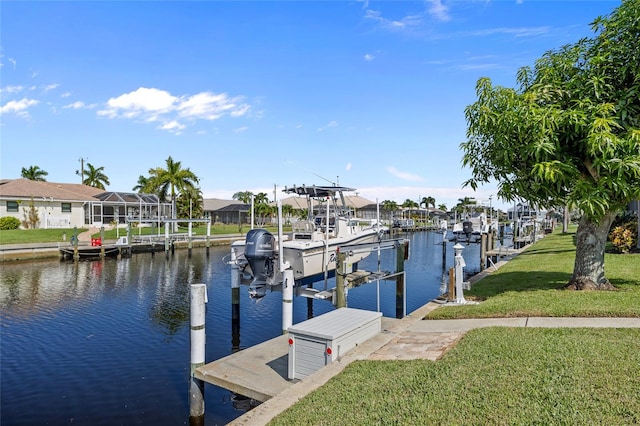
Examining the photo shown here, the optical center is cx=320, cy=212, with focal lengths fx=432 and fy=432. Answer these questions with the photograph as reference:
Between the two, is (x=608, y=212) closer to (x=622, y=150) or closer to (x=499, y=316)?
(x=622, y=150)

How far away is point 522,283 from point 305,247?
6.86 meters

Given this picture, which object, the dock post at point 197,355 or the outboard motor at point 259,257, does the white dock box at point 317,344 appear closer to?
the dock post at point 197,355

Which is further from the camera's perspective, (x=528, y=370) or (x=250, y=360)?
(x=250, y=360)

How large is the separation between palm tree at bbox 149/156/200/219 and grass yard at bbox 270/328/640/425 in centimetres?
5000

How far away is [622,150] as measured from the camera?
30.8 ft

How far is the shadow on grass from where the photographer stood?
1237 centimetres

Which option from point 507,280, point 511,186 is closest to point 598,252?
Answer: point 511,186

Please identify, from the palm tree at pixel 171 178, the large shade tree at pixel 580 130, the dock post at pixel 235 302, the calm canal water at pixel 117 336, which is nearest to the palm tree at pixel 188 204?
the palm tree at pixel 171 178

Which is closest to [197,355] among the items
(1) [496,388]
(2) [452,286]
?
(1) [496,388]

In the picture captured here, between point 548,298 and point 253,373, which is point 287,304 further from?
point 548,298

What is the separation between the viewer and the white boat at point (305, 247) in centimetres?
1259

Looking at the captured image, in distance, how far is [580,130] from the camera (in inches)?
390

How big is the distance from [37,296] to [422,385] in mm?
18973

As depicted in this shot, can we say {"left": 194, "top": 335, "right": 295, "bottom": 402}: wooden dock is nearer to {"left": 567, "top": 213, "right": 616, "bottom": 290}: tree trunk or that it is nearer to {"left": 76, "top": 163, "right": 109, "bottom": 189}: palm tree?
{"left": 567, "top": 213, "right": 616, "bottom": 290}: tree trunk
